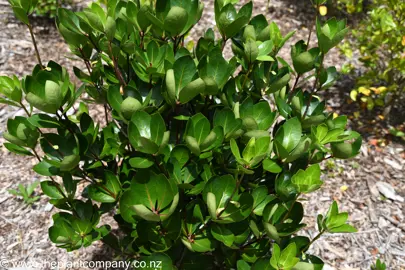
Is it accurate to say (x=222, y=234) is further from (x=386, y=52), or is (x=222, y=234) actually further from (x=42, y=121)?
(x=386, y=52)

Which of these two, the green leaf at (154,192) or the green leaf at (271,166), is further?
the green leaf at (271,166)

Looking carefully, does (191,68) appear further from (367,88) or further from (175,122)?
(367,88)

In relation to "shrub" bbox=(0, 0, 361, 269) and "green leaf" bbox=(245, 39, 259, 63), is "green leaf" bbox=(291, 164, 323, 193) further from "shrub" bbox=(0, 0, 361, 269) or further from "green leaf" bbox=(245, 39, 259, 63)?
"green leaf" bbox=(245, 39, 259, 63)

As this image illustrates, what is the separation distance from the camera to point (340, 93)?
402 cm

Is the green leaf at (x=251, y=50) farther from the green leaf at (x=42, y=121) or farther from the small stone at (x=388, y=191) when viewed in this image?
the small stone at (x=388, y=191)

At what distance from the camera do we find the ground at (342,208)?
2668 mm

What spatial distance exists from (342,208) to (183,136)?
81.4 inches

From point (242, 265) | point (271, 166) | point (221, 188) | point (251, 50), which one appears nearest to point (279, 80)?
point (251, 50)

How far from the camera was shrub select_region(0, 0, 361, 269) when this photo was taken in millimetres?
1341

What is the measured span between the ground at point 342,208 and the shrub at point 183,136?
91 centimetres

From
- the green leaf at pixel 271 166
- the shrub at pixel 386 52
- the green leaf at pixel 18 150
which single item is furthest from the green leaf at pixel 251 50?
the shrub at pixel 386 52

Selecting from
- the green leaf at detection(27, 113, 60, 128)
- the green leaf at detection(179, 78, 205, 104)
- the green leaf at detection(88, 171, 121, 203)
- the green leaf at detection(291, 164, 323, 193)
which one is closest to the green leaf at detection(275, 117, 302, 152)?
the green leaf at detection(291, 164, 323, 193)

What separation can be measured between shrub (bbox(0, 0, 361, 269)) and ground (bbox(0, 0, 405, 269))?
0.91 metres

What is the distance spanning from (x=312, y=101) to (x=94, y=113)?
2.41 m
